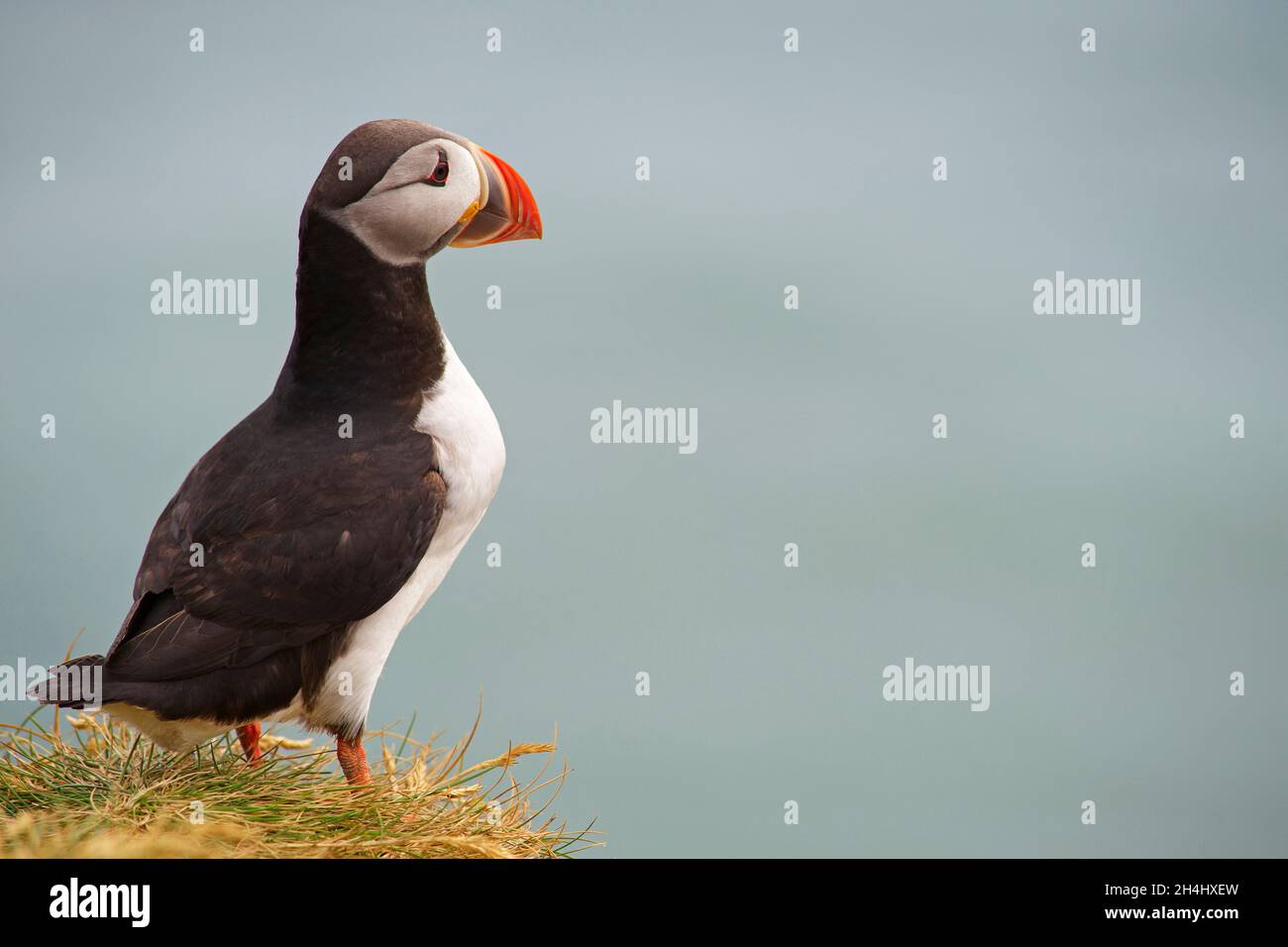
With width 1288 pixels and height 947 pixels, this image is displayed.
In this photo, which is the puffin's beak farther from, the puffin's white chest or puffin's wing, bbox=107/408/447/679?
puffin's wing, bbox=107/408/447/679

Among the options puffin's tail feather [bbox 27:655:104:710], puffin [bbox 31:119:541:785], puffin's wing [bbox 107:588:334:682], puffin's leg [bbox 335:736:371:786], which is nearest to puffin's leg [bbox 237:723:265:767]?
puffin [bbox 31:119:541:785]

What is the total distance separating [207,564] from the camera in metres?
2.78

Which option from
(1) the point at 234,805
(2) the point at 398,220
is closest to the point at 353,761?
(1) the point at 234,805

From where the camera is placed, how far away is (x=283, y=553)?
2.76 m

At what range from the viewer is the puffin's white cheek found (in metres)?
2.81

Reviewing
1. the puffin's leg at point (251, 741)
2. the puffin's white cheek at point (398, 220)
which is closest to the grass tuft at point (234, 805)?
the puffin's leg at point (251, 741)

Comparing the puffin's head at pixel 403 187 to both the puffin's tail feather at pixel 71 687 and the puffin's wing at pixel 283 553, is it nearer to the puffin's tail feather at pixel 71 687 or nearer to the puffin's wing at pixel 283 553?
the puffin's wing at pixel 283 553

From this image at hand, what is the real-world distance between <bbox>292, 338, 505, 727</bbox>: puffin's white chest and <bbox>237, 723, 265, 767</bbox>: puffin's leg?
0.23 metres

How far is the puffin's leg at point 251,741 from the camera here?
3035mm

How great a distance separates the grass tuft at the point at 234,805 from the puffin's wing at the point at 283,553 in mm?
320
